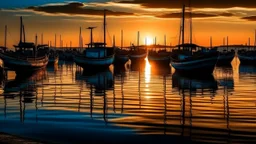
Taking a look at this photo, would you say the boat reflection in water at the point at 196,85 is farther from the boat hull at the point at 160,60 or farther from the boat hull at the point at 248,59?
the boat hull at the point at 248,59

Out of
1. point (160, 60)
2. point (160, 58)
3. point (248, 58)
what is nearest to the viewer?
point (248, 58)

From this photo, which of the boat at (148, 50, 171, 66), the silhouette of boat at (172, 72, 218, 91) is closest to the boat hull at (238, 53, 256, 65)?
the boat at (148, 50, 171, 66)

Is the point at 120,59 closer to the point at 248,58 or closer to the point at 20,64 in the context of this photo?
the point at 248,58

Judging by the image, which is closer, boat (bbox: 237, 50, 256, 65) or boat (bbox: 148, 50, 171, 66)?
boat (bbox: 148, 50, 171, 66)

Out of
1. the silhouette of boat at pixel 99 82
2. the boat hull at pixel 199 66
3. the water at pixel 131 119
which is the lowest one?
the water at pixel 131 119

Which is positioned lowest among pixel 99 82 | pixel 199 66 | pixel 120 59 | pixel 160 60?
pixel 99 82

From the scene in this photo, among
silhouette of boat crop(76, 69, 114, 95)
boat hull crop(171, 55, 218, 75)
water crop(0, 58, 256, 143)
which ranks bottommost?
water crop(0, 58, 256, 143)

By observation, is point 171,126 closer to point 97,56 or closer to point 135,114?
point 135,114

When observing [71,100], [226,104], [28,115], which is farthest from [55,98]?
[226,104]

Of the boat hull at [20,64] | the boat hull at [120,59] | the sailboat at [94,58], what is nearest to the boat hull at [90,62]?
the sailboat at [94,58]

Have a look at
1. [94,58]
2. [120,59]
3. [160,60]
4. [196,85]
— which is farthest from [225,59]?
[196,85]

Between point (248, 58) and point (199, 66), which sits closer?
point (199, 66)

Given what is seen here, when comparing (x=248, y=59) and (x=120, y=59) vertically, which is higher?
(x=248, y=59)

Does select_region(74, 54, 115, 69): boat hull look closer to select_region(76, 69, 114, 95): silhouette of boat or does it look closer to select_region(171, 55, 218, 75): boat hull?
select_region(76, 69, 114, 95): silhouette of boat
